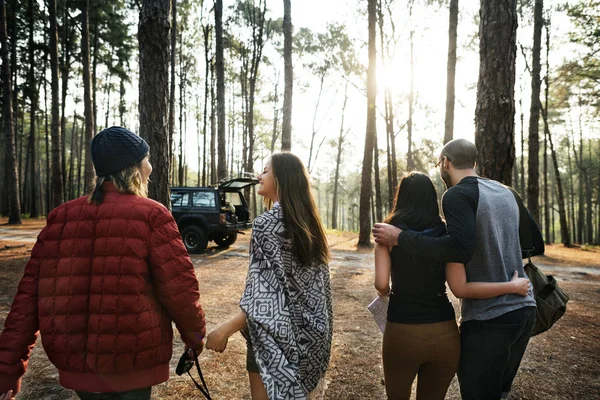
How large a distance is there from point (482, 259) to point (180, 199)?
37.5ft

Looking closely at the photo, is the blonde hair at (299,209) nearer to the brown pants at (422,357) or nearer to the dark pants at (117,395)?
the brown pants at (422,357)

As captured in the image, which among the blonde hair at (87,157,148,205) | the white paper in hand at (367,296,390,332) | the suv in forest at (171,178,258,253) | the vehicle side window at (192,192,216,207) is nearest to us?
the blonde hair at (87,157,148,205)

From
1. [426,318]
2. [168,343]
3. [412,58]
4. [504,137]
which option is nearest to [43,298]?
[168,343]

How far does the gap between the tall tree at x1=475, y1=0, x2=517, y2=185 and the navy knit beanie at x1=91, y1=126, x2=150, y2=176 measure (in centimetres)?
356

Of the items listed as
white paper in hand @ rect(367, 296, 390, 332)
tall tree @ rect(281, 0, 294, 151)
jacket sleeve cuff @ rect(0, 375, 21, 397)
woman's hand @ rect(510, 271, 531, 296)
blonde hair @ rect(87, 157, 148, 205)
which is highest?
tall tree @ rect(281, 0, 294, 151)

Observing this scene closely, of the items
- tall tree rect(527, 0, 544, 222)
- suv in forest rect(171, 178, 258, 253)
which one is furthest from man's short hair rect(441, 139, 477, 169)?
tall tree rect(527, 0, 544, 222)

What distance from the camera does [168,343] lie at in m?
1.85

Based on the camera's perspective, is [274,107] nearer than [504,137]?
No

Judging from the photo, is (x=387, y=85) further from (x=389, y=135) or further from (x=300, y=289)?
(x=300, y=289)

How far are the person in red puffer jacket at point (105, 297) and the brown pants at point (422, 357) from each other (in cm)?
112

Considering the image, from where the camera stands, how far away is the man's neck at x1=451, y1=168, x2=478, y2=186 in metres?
2.24

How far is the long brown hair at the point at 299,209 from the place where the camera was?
2057 millimetres

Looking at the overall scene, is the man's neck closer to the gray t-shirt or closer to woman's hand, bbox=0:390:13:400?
the gray t-shirt

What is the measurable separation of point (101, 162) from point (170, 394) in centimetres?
257
